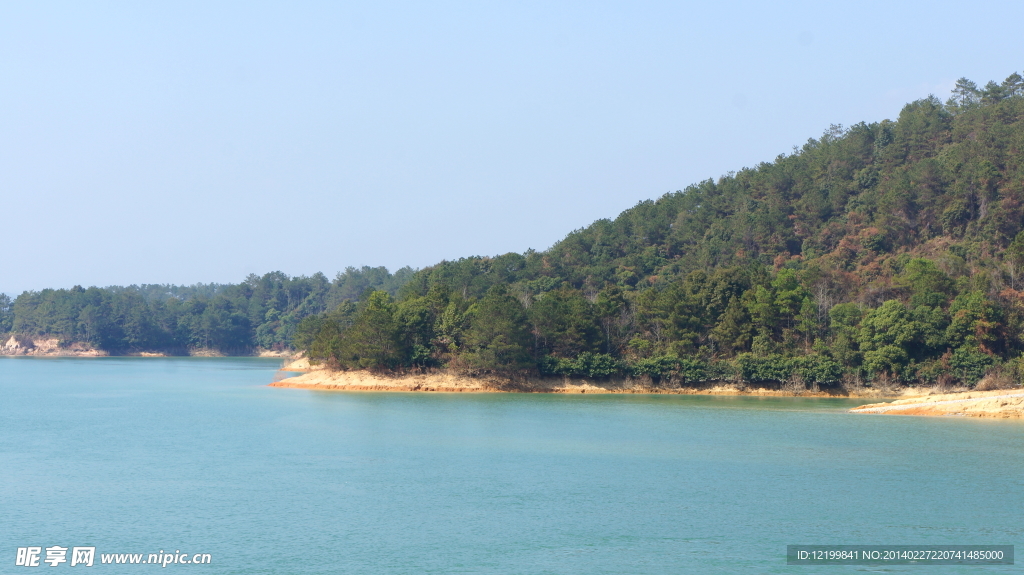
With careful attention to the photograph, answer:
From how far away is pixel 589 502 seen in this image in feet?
87.5

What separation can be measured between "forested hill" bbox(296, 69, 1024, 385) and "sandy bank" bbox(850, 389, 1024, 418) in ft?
20.2

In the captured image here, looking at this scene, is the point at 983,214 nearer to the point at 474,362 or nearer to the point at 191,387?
the point at 474,362

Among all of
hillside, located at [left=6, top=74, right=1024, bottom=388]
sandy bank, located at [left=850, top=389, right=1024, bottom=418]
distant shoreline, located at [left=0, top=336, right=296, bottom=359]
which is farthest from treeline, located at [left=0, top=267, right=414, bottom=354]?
sandy bank, located at [left=850, top=389, right=1024, bottom=418]

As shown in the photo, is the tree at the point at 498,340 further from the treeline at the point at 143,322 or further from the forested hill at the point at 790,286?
the treeline at the point at 143,322

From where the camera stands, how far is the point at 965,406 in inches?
1949

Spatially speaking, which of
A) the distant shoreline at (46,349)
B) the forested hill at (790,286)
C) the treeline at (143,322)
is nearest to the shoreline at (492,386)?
the forested hill at (790,286)

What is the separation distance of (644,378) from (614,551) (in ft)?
148

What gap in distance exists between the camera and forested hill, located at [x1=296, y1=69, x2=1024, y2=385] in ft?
203

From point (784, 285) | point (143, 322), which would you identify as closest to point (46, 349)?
point (143, 322)

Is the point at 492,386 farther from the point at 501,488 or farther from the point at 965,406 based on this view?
the point at 501,488

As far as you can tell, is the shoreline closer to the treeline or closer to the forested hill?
the forested hill

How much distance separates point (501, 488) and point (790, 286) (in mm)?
46899

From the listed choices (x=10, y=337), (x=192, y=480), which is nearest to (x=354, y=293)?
(x=10, y=337)

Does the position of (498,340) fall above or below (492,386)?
above
